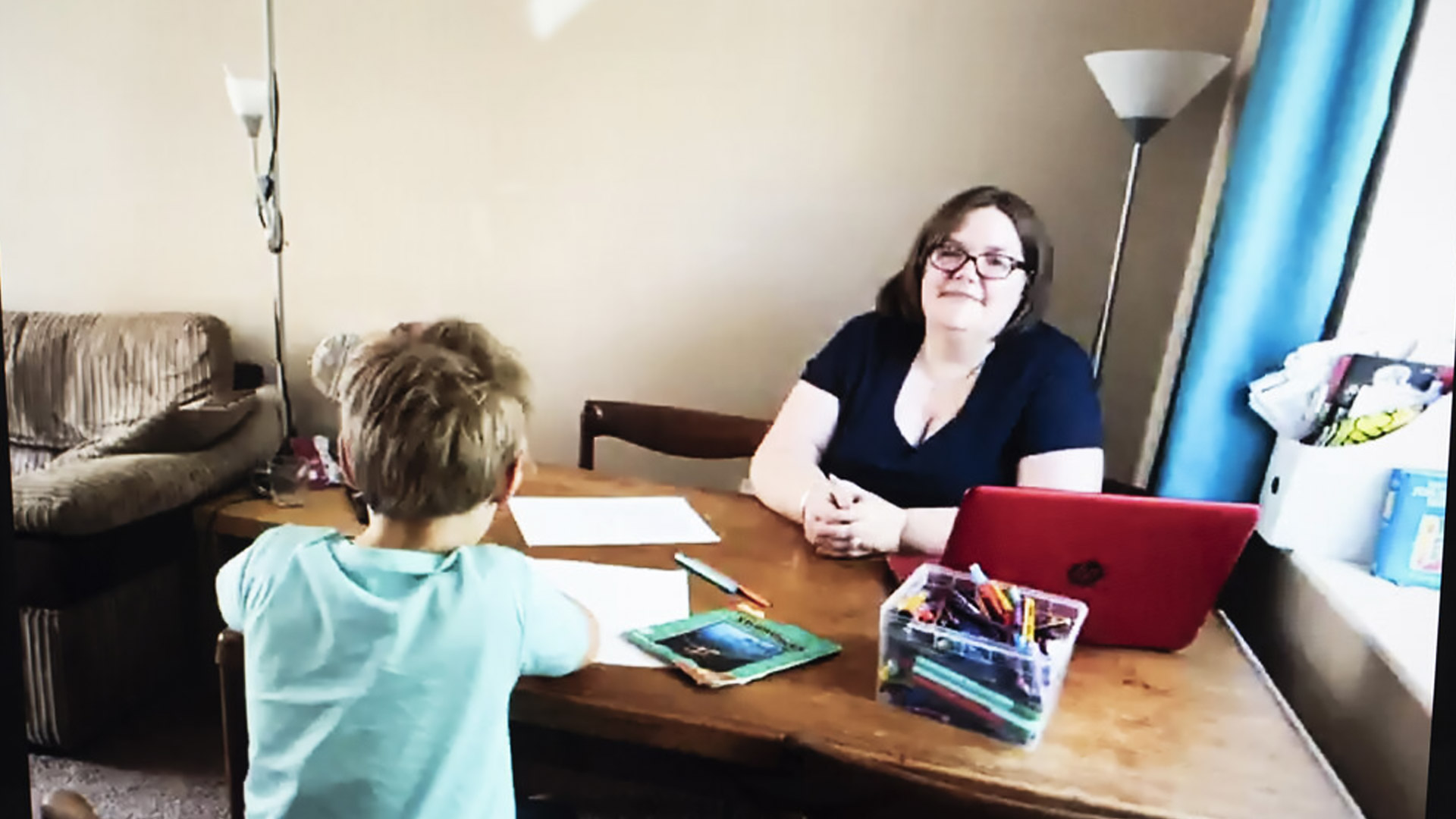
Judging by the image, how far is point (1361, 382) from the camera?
145 cm

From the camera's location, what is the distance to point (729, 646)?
1136 mm

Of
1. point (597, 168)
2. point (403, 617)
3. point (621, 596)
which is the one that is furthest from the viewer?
point (597, 168)

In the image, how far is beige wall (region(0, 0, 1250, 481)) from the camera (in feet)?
6.97

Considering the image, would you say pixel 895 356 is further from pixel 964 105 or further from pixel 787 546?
pixel 964 105

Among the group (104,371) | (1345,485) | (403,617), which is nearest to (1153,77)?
(1345,485)

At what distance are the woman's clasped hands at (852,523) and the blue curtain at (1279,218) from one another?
502mm

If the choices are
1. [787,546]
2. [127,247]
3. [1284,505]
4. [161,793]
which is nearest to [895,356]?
[787,546]

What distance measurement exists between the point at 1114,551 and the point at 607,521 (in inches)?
28.9

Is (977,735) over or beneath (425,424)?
beneath

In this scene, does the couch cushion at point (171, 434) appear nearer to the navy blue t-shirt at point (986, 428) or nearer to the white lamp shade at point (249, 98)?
the white lamp shade at point (249, 98)

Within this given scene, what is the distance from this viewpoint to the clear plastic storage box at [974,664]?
3.21 ft

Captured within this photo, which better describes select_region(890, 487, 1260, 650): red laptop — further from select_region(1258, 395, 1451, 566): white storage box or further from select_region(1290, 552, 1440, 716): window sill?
select_region(1258, 395, 1451, 566): white storage box

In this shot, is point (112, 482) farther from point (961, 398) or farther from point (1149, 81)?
point (1149, 81)

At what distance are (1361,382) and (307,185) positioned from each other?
2.32 metres
